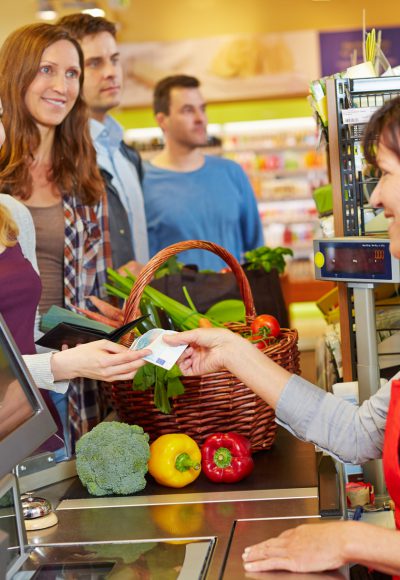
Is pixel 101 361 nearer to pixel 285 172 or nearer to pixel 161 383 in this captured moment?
pixel 161 383

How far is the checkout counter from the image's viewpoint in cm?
151

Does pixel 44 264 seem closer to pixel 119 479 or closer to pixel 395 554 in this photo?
pixel 119 479

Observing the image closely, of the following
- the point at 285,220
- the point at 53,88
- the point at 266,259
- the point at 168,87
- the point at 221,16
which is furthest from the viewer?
the point at 285,220

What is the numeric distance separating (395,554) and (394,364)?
0.99 m

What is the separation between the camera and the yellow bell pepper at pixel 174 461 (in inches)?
80.0

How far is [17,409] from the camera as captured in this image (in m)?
1.55

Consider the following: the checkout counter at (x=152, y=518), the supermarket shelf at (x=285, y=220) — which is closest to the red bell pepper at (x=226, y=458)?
the checkout counter at (x=152, y=518)

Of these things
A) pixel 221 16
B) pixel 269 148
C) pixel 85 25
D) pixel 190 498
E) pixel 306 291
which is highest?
pixel 221 16

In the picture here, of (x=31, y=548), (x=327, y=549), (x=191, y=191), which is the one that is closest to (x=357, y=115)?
(x=327, y=549)

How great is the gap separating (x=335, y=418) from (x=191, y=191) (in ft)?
11.1

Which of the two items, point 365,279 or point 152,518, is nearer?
point 152,518

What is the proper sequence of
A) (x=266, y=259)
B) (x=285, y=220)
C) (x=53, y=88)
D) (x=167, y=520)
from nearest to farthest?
(x=167, y=520)
(x=53, y=88)
(x=266, y=259)
(x=285, y=220)

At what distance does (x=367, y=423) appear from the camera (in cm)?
184

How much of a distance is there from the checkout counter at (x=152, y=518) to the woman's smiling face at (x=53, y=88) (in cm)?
154
